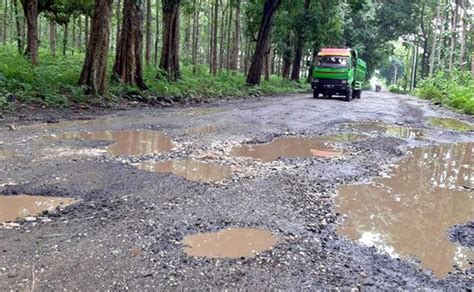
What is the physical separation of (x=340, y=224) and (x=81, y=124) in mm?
6555

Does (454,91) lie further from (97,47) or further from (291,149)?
(97,47)

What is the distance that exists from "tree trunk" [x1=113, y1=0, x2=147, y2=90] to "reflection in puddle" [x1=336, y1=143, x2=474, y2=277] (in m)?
9.82

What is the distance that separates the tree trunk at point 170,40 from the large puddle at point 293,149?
10.3m

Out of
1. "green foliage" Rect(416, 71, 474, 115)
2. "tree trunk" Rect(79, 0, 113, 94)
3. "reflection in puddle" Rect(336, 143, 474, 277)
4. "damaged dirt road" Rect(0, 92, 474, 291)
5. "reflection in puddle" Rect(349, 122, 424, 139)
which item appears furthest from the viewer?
"green foliage" Rect(416, 71, 474, 115)

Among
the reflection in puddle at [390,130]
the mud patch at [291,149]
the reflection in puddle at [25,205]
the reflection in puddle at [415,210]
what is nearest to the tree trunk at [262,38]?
the reflection in puddle at [390,130]

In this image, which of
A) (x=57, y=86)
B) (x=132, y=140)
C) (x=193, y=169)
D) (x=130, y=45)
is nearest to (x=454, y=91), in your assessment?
(x=130, y=45)

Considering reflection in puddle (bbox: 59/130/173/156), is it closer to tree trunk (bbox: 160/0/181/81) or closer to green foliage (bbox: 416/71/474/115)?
tree trunk (bbox: 160/0/181/81)

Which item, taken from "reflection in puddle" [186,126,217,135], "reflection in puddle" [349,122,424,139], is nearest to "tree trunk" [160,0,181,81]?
"reflection in puddle" [186,126,217,135]

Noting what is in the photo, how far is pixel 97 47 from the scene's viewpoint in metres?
12.3

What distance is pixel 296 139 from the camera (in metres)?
8.94

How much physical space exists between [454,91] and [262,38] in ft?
33.3

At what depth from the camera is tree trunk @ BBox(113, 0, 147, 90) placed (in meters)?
14.2

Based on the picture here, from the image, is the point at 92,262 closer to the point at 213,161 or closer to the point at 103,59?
the point at 213,161

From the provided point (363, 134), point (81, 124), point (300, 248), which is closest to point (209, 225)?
point (300, 248)
